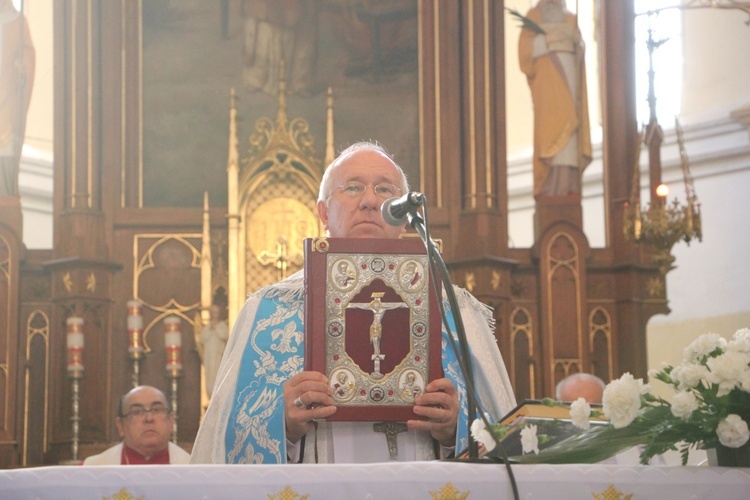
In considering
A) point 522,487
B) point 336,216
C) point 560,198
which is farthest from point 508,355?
point 522,487

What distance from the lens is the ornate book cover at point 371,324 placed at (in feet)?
12.8

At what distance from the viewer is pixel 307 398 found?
3.74 m

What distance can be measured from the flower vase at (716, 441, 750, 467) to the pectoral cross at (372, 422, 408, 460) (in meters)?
1.16

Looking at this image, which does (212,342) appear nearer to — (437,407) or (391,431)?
(391,431)

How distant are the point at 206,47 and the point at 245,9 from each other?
0.51 metres

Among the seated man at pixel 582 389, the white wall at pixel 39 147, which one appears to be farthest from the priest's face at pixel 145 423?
the white wall at pixel 39 147

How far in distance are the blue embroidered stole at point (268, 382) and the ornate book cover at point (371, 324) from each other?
0.24 m

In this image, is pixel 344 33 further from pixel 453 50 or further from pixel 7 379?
pixel 7 379

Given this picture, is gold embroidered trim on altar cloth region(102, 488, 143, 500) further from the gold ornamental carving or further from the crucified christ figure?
the gold ornamental carving

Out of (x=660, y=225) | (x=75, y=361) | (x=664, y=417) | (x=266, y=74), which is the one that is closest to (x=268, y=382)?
(x=664, y=417)

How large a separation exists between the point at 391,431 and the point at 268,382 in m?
0.46

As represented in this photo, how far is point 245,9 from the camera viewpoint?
453 inches

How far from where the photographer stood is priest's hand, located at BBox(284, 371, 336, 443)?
375cm

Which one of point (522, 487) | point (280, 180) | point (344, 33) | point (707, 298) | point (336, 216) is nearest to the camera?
point (522, 487)
